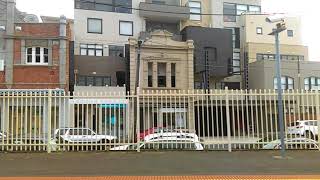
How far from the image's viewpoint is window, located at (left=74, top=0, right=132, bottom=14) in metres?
45.6

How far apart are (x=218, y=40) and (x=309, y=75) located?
1003 cm

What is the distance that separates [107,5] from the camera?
45.8 meters

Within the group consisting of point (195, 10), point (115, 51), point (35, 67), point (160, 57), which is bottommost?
point (35, 67)

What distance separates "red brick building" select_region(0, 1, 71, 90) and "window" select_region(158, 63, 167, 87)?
9034 millimetres

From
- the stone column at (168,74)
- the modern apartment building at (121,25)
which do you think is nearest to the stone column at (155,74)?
the stone column at (168,74)

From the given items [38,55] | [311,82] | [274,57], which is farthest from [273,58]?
[38,55]

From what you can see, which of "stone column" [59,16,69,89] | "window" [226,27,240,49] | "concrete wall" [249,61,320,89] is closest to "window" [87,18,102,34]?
"stone column" [59,16,69,89]

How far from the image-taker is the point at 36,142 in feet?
46.0

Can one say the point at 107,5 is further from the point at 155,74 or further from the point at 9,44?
the point at 9,44

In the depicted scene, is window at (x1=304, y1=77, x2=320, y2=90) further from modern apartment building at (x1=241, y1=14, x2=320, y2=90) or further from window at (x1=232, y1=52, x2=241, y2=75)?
window at (x1=232, y1=52, x2=241, y2=75)

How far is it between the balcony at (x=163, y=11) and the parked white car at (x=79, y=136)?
109 ft

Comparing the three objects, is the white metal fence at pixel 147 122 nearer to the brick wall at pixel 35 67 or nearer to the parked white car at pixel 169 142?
the parked white car at pixel 169 142

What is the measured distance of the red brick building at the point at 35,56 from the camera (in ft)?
114

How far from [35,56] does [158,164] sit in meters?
25.9
